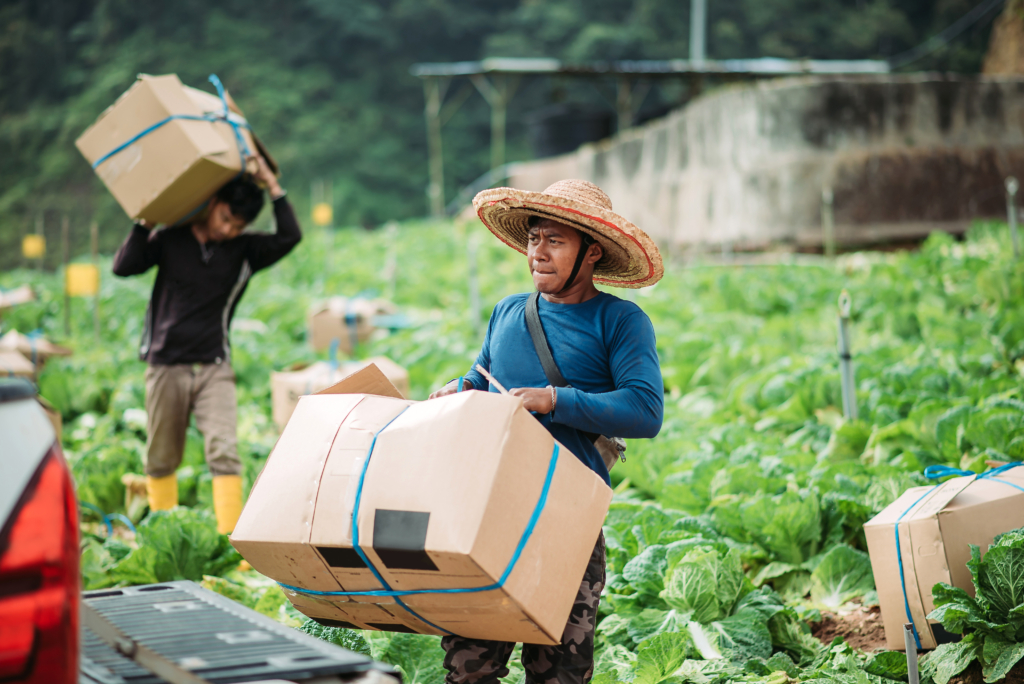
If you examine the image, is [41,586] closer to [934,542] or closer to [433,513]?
[433,513]

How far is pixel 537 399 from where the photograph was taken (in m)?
1.92

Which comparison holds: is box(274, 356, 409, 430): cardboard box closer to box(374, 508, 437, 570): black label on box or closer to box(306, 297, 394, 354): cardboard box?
box(306, 297, 394, 354): cardboard box

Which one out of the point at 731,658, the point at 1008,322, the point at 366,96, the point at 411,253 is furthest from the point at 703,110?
the point at 366,96

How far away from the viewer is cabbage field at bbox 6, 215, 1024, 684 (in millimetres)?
2564

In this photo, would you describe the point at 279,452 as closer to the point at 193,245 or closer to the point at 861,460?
the point at 193,245

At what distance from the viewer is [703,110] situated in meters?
12.3

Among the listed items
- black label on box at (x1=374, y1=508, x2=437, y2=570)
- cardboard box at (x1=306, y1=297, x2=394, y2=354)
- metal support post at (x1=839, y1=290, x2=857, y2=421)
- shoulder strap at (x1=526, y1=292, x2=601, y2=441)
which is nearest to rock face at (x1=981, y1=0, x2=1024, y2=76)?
cardboard box at (x1=306, y1=297, x2=394, y2=354)

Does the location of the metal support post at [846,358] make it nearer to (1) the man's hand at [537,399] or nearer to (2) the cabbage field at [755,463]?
(2) the cabbage field at [755,463]

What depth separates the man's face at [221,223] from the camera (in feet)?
12.4

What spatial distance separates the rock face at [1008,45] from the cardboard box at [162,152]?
17.2 metres

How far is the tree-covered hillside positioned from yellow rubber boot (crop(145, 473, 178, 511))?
114ft

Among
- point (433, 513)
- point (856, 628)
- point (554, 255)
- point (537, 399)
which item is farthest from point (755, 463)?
point (433, 513)

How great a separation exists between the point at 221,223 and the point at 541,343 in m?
2.18

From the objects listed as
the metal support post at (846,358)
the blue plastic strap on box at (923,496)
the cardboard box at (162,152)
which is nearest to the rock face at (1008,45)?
the metal support post at (846,358)
